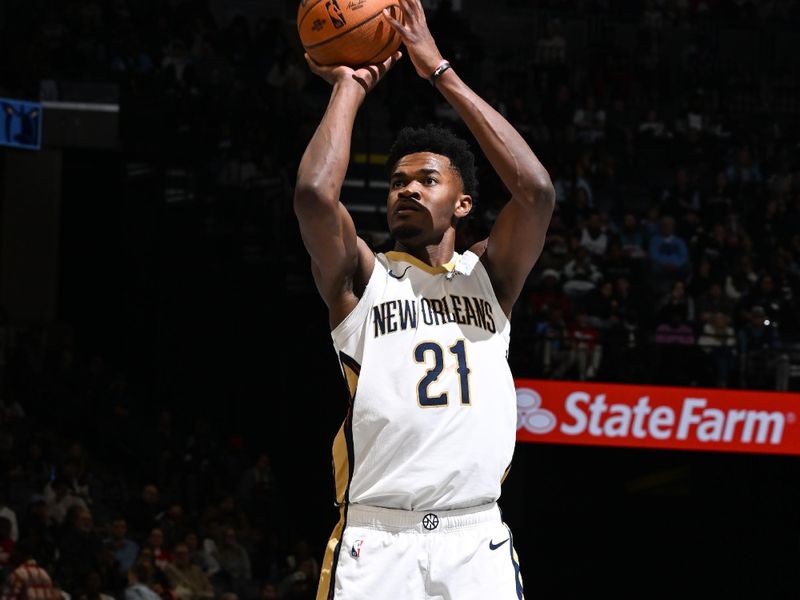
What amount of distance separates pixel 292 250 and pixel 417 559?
11.2 meters

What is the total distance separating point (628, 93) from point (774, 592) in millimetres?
6730

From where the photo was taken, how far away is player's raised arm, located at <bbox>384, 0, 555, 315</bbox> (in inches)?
169

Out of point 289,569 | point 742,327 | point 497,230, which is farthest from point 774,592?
point 497,230

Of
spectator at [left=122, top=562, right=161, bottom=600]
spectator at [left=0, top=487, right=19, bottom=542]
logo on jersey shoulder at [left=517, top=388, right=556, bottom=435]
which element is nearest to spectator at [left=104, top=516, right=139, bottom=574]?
spectator at [left=122, top=562, right=161, bottom=600]

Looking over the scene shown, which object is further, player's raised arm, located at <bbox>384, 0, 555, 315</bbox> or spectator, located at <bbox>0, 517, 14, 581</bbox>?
spectator, located at <bbox>0, 517, 14, 581</bbox>

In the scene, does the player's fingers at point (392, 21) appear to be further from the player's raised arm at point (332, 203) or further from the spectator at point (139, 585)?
the spectator at point (139, 585)

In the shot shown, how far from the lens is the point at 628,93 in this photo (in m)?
18.4

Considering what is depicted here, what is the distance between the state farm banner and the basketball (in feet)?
26.9

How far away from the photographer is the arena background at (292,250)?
14688 millimetres

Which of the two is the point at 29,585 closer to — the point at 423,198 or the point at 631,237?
the point at 423,198

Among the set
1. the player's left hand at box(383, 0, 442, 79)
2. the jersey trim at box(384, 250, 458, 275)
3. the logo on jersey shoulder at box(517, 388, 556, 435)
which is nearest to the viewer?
the player's left hand at box(383, 0, 442, 79)

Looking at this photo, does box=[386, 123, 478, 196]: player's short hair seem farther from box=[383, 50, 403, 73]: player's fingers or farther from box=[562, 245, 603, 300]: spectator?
box=[562, 245, 603, 300]: spectator

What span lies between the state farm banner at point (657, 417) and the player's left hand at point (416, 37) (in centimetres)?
826

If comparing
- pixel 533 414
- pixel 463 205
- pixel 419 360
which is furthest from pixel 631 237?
pixel 419 360
